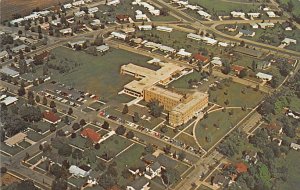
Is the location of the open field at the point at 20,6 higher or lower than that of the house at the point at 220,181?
higher

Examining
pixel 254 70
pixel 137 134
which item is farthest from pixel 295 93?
pixel 137 134

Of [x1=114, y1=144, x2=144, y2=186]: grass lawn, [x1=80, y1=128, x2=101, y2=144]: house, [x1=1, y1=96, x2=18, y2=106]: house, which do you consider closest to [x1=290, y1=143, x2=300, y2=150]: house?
[x1=114, y1=144, x2=144, y2=186]: grass lawn

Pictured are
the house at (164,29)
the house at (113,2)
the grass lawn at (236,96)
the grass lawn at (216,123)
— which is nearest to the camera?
the grass lawn at (216,123)

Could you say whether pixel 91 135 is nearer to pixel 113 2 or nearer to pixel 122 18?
pixel 122 18

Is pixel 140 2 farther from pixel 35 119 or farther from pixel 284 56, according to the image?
pixel 35 119

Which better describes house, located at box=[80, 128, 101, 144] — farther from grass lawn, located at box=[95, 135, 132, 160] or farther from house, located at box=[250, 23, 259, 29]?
house, located at box=[250, 23, 259, 29]

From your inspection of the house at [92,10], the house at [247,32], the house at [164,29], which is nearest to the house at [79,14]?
the house at [92,10]

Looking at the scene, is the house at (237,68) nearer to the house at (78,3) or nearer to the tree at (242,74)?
the tree at (242,74)
